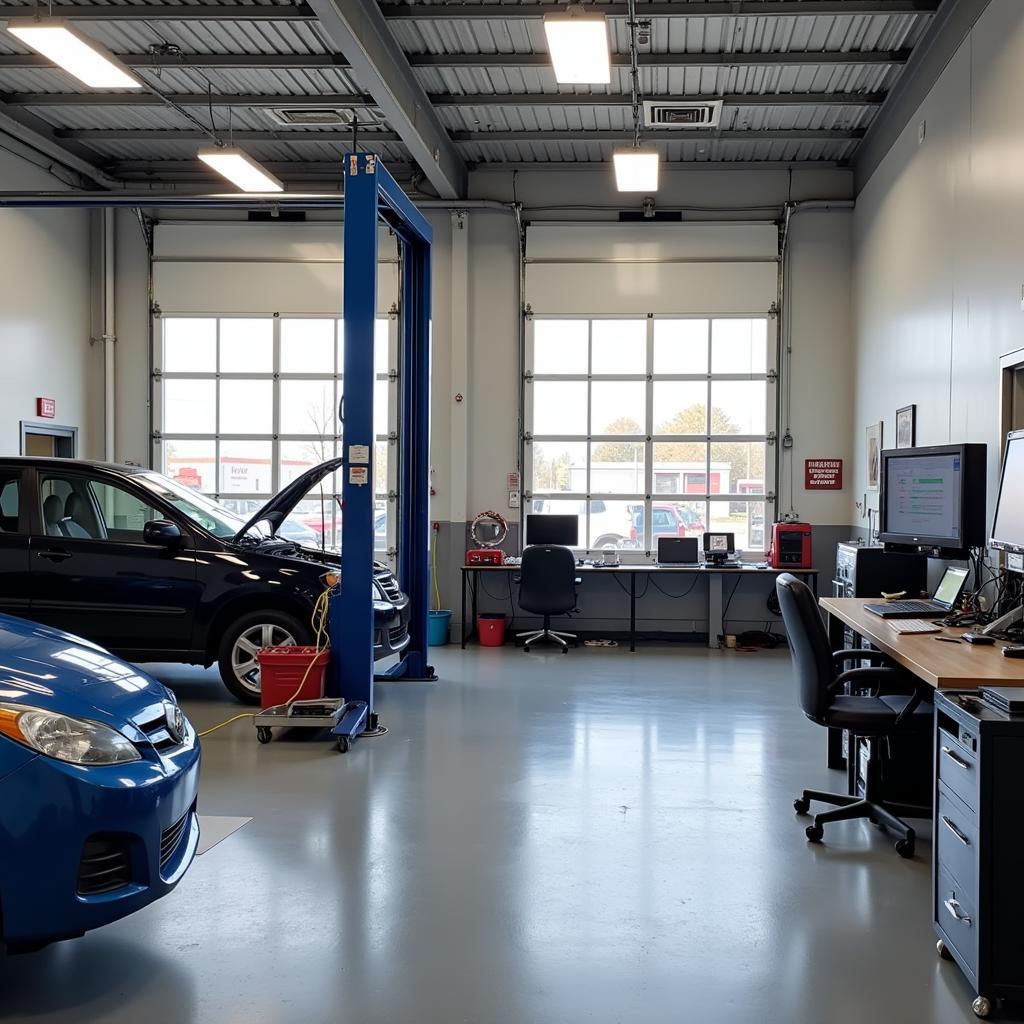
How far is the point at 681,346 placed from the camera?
362 inches

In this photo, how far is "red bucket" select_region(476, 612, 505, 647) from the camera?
875cm

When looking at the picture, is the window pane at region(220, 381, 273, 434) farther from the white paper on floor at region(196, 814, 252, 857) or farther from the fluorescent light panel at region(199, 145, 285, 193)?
the white paper on floor at region(196, 814, 252, 857)

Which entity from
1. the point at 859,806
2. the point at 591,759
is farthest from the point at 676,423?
the point at 859,806

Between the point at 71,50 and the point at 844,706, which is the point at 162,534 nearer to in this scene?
the point at 71,50

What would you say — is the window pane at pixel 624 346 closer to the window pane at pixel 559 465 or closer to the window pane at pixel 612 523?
the window pane at pixel 559 465

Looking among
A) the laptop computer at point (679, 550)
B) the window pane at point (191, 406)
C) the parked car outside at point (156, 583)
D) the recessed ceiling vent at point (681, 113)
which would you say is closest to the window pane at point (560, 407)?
the laptop computer at point (679, 550)

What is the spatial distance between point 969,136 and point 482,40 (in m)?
3.27

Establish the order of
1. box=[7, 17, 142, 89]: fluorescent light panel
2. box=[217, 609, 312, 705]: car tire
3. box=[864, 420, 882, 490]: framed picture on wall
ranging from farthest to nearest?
box=[864, 420, 882, 490]: framed picture on wall → box=[217, 609, 312, 705]: car tire → box=[7, 17, 142, 89]: fluorescent light panel

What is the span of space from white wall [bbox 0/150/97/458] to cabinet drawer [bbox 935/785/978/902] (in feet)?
25.6

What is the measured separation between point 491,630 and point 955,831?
6230mm

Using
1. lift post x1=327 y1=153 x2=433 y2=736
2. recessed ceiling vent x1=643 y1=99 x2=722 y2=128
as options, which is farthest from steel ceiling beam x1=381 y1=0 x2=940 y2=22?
lift post x1=327 y1=153 x2=433 y2=736

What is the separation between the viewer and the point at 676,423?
30.3 ft

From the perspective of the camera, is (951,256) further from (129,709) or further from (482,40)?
(129,709)

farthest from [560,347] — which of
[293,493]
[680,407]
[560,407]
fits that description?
[293,493]
